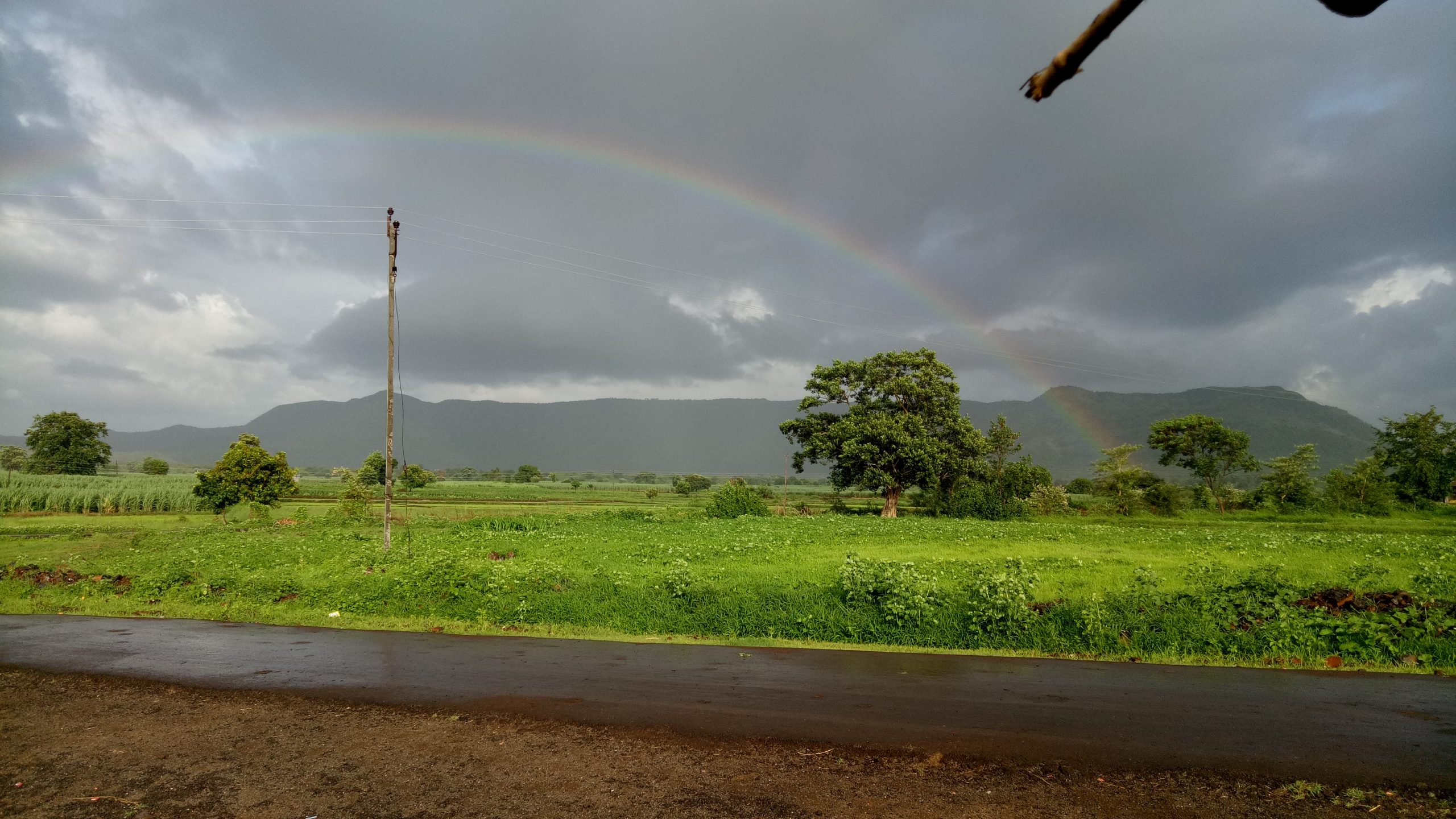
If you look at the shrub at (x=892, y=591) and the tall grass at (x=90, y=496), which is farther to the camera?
the tall grass at (x=90, y=496)

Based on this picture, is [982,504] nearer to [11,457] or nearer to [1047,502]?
[1047,502]

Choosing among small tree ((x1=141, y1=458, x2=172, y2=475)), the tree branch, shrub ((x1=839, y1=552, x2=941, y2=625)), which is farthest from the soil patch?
small tree ((x1=141, y1=458, x2=172, y2=475))

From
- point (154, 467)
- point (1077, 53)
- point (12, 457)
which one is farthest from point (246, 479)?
point (12, 457)

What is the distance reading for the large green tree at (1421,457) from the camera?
63.6 m

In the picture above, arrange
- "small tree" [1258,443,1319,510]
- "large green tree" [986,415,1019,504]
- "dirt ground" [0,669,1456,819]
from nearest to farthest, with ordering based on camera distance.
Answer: "dirt ground" [0,669,1456,819] → "small tree" [1258,443,1319,510] → "large green tree" [986,415,1019,504]

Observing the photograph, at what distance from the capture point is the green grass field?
1248 cm

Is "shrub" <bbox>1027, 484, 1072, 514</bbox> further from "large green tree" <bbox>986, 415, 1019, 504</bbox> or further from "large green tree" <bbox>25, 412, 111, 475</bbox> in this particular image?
"large green tree" <bbox>25, 412, 111, 475</bbox>

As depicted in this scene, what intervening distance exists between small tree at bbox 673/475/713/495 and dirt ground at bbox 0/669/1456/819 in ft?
391

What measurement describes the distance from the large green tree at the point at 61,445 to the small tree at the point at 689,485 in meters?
82.9

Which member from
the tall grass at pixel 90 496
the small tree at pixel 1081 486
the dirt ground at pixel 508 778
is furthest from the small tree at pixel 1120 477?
the tall grass at pixel 90 496

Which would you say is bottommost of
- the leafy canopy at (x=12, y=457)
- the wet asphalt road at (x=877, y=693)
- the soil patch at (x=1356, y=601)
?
the wet asphalt road at (x=877, y=693)

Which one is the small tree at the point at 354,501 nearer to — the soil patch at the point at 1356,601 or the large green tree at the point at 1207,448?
the soil patch at the point at 1356,601

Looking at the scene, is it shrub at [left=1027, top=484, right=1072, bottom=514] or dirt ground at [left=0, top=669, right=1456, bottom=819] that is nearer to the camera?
dirt ground at [left=0, top=669, right=1456, bottom=819]

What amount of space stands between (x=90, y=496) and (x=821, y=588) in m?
60.2
